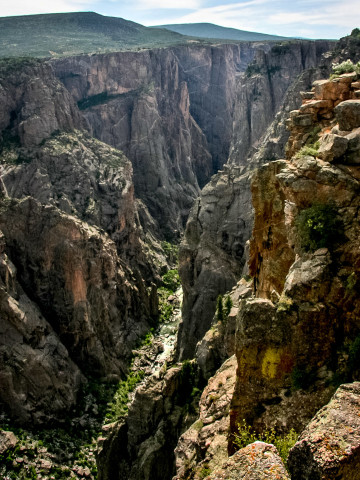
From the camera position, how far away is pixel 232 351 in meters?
27.1

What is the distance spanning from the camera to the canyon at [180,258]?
1349 centimetres

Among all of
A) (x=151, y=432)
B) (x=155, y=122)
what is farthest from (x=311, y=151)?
(x=155, y=122)

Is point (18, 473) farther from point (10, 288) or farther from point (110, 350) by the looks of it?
point (110, 350)

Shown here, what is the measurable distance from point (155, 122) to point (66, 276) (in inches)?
3080

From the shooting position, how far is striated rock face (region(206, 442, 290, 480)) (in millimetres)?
8773

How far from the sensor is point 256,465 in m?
9.05

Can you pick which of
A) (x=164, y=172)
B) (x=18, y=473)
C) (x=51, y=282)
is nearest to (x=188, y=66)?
(x=164, y=172)

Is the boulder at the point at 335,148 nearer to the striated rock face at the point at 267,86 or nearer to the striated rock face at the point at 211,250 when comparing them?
the striated rock face at the point at 211,250

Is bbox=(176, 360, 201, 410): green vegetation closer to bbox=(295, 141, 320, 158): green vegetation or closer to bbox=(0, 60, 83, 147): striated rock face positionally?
bbox=(295, 141, 320, 158): green vegetation

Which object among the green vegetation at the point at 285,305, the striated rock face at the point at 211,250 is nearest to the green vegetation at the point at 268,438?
the green vegetation at the point at 285,305

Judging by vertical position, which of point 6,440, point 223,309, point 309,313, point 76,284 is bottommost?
point 6,440

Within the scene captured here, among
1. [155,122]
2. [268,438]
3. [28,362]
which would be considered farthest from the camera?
[155,122]

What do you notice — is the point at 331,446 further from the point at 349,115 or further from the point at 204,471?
the point at 349,115

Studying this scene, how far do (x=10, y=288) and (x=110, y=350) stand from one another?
16939 millimetres
